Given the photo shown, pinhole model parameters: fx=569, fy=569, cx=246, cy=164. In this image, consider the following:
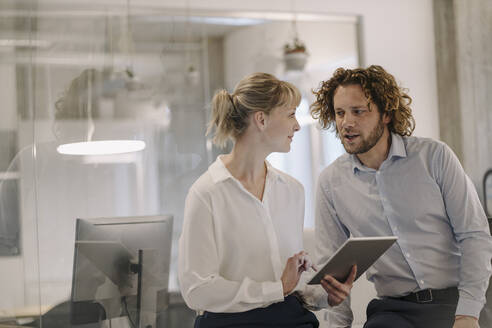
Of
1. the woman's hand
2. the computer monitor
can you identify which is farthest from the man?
the computer monitor

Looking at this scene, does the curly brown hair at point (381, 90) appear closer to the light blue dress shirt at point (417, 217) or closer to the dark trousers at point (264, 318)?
the light blue dress shirt at point (417, 217)

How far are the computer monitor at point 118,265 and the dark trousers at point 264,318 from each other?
0.57 metres

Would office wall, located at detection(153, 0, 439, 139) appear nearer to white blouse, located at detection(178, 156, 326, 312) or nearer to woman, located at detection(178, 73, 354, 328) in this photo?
woman, located at detection(178, 73, 354, 328)

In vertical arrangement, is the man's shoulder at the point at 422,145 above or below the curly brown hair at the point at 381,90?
below

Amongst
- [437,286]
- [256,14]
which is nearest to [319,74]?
[256,14]

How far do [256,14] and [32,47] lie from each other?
61.3 inches

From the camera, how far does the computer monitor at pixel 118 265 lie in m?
2.40

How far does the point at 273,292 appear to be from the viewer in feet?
5.87

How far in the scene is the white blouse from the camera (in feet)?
5.85

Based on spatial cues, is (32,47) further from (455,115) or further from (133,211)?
(455,115)

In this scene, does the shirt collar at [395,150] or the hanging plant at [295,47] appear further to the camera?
the hanging plant at [295,47]

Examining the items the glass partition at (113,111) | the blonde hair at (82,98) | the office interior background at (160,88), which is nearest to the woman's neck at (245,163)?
the office interior background at (160,88)

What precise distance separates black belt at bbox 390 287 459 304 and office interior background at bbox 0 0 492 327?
0.45 m

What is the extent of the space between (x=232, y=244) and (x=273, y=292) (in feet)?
0.68
